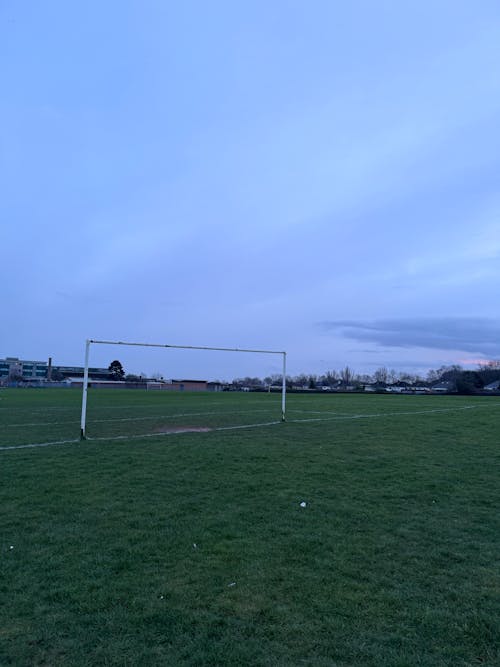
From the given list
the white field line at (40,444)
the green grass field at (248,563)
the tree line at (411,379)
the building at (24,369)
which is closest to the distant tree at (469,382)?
the tree line at (411,379)

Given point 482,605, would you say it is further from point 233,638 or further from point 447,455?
point 447,455

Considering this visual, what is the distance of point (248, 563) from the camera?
13.7 feet

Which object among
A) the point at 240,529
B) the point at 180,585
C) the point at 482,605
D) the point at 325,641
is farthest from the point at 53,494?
the point at 482,605

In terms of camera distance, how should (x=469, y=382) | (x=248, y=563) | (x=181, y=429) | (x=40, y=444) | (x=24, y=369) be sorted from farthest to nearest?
(x=24, y=369)
(x=469, y=382)
(x=181, y=429)
(x=40, y=444)
(x=248, y=563)

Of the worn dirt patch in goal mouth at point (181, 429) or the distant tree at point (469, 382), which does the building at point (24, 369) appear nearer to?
the distant tree at point (469, 382)

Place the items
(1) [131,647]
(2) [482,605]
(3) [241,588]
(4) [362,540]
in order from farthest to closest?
(4) [362,540], (3) [241,588], (2) [482,605], (1) [131,647]

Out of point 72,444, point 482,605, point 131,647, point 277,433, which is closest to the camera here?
point 131,647

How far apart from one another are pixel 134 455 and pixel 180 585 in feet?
20.6

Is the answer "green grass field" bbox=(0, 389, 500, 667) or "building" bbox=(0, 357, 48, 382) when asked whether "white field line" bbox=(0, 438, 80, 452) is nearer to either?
"green grass field" bbox=(0, 389, 500, 667)

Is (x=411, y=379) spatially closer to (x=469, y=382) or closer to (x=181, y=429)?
(x=469, y=382)

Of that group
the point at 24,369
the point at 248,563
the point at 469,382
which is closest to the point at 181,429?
the point at 248,563

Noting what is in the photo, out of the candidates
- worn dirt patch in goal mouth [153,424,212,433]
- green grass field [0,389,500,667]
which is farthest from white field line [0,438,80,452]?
worn dirt patch in goal mouth [153,424,212,433]

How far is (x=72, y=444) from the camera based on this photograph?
11438 mm

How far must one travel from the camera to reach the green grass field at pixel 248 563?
2.93m
